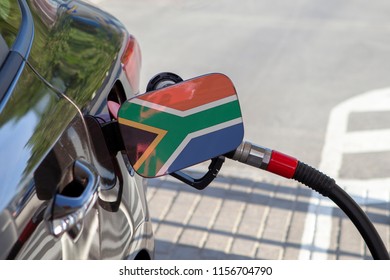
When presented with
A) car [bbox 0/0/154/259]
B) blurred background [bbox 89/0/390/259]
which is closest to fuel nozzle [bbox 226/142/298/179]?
car [bbox 0/0/154/259]

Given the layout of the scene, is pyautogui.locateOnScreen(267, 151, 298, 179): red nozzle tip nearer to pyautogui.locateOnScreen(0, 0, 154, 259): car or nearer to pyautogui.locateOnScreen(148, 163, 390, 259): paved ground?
pyautogui.locateOnScreen(0, 0, 154, 259): car

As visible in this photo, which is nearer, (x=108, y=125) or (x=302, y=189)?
(x=108, y=125)

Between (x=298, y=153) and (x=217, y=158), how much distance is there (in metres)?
3.77

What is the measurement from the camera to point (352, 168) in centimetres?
540

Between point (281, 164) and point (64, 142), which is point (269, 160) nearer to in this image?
point (281, 164)

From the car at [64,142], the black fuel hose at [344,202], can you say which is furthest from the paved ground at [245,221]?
the black fuel hose at [344,202]

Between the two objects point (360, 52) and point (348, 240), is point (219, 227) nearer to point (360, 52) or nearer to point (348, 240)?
point (348, 240)

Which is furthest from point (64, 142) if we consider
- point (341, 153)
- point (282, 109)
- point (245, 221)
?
point (282, 109)

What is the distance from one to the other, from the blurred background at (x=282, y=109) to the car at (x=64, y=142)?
2.03 m

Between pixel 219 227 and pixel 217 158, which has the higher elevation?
pixel 217 158

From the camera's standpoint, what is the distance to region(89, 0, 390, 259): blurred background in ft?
14.7

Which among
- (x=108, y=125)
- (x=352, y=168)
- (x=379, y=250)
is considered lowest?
(x=352, y=168)

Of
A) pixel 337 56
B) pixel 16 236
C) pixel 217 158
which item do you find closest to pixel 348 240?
pixel 217 158

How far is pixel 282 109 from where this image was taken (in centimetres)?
646
